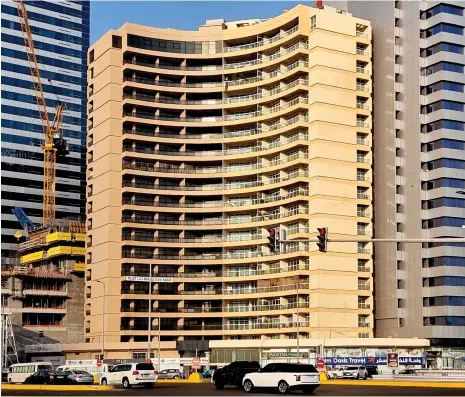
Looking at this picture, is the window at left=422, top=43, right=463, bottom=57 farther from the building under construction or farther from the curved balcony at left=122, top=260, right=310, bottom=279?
the building under construction

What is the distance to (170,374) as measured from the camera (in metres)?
97.1

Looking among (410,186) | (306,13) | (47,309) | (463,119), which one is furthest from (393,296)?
(47,309)

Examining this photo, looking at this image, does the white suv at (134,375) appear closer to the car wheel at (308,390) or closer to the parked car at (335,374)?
the car wheel at (308,390)

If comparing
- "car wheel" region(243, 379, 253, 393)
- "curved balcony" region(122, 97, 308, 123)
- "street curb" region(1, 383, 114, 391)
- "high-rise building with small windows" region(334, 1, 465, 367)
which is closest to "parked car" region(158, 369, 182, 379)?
"street curb" region(1, 383, 114, 391)

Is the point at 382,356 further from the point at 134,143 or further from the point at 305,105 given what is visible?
the point at 134,143

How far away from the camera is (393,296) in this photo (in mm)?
117125

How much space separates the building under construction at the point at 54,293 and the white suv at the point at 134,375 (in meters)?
89.9

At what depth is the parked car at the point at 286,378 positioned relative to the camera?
48.4 m

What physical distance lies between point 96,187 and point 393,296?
52605 mm

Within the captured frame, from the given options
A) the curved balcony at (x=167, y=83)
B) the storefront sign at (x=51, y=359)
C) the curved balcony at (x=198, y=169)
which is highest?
the curved balcony at (x=167, y=83)

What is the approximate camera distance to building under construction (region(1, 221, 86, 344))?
15162 centimetres

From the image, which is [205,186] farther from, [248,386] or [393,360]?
[248,386]

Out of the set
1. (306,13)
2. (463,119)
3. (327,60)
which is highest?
(306,13)

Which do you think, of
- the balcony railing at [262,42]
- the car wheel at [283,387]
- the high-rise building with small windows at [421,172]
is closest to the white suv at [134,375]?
the car wheel at [283,387]
